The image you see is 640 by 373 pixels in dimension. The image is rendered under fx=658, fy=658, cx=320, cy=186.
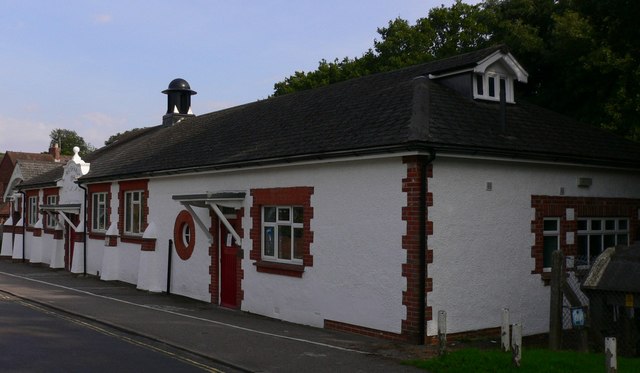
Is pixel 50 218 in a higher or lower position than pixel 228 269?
higher

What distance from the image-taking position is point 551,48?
25.4m

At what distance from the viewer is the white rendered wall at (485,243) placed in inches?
456

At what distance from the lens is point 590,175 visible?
1431 centimetres

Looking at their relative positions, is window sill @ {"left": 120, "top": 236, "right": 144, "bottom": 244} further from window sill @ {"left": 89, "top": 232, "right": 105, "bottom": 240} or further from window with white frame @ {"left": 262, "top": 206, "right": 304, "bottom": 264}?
window with white frame @ {"left": 262, "top": 206, "right": 304, "bottom": 264}

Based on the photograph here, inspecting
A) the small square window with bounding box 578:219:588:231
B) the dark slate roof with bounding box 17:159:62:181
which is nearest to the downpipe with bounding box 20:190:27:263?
the dark slate roof with bounding box 17:159:62:181

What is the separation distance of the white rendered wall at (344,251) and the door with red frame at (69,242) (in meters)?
13.4

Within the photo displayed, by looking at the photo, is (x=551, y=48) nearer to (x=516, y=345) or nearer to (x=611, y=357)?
(x=516, y=345)

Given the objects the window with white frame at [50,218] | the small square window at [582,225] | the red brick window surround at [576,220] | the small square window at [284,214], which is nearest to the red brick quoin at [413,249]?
the red brick window surround at [576,220]

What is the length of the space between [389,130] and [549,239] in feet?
14.0

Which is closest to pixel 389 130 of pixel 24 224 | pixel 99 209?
pixel 99 209

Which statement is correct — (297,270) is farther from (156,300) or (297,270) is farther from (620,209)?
(620,209)

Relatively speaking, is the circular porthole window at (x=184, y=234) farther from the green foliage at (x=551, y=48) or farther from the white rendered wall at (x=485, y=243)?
the green foliage at (x=551, y=48)

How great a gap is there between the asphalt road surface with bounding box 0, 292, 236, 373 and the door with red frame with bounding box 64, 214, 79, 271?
12860 mm

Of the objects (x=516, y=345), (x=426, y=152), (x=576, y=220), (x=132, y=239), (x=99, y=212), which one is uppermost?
(x=426, y=152)
